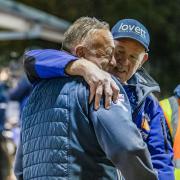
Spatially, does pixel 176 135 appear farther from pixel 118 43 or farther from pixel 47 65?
pixel 47 65

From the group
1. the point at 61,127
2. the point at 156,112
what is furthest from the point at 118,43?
the point at 61,127

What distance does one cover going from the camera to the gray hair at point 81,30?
11.3 feet

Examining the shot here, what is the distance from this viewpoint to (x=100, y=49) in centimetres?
341

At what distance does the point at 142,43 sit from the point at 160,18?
24.0 m

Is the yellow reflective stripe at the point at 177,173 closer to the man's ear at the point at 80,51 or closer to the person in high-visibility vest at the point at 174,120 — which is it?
the person in high-visibility vest at the point at 174,120

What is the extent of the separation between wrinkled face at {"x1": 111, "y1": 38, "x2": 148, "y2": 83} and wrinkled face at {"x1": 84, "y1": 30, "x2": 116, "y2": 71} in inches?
19.7

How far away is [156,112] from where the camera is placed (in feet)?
13.1

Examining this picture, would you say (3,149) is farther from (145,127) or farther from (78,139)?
(78,139)

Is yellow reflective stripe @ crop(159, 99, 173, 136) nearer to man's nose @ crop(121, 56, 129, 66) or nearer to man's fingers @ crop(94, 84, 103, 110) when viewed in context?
man's nose @ crop(121, 56, 129, 66)

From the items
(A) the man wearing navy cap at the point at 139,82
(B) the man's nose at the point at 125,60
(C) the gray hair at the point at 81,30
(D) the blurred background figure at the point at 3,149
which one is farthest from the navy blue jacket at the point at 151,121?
(D) the blurred background figure at the point at 3,149

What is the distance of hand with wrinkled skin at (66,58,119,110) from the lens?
3.21 metres

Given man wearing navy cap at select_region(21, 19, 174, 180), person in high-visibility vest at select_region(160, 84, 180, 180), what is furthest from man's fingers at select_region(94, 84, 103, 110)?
person in high-visibility vest at select_region(160, 84, 180, 180)

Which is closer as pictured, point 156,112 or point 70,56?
point 70,56

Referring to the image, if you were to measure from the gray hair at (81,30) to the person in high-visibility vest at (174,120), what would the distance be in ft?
3.25
